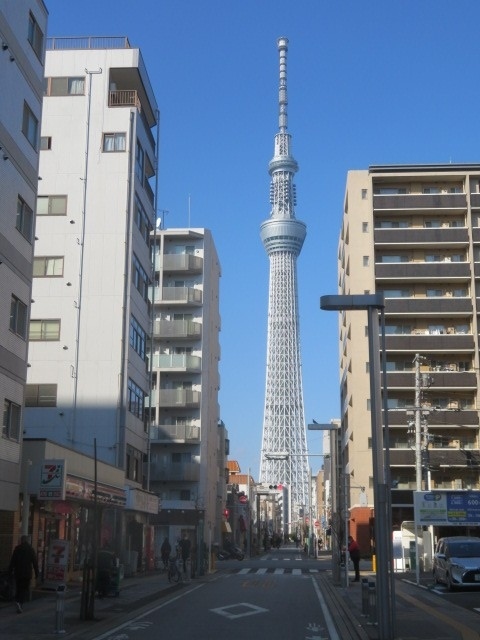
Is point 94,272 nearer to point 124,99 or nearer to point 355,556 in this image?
point 124,99

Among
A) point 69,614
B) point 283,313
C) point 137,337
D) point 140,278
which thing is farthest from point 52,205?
point 283,313

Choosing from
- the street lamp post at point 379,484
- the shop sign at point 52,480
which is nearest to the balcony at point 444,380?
the shop sign at point 52,480

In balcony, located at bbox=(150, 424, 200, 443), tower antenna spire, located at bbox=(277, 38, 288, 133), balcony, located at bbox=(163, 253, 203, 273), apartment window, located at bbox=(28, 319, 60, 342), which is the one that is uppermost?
tower antenna spire, located at bbox=(277, 38, 288, 133)

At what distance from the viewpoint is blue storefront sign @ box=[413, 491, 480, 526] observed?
35844 millimetres

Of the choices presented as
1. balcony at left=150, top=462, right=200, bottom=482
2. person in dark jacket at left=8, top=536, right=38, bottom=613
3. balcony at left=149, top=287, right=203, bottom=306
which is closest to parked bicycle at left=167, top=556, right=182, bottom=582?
person in dark jacket at left=8, top=536, right=38, bottom=613

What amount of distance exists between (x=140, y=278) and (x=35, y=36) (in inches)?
679

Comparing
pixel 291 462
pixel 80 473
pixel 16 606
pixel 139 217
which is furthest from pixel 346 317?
pixel 291 462

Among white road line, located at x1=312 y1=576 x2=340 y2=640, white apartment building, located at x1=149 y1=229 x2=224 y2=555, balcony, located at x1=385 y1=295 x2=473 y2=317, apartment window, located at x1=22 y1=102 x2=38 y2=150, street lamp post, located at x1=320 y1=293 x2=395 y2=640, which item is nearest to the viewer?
street lamp post, located at x1=320 y1=293 x2=395 y2=640

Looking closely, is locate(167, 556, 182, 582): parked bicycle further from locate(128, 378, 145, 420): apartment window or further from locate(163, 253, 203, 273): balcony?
locate(163, 253, 203, 273): balcony

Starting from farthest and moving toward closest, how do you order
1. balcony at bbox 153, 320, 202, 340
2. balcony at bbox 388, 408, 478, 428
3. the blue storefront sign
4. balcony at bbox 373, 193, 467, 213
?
balcony at bbox 373, 193, 467, 213 < balcony at bbox 388, 408, 478, 428 < balcony at bbox 153, 320, 202, 340 < the blue storefront sign

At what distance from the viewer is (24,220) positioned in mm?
27328

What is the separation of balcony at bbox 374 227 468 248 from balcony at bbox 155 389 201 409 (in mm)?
18640

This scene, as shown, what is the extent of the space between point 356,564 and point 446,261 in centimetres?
3911

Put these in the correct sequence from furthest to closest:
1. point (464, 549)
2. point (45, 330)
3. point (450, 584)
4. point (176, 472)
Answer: point (176, 472)
point (45, 330)
point (464, 549)
point (450, 584)
